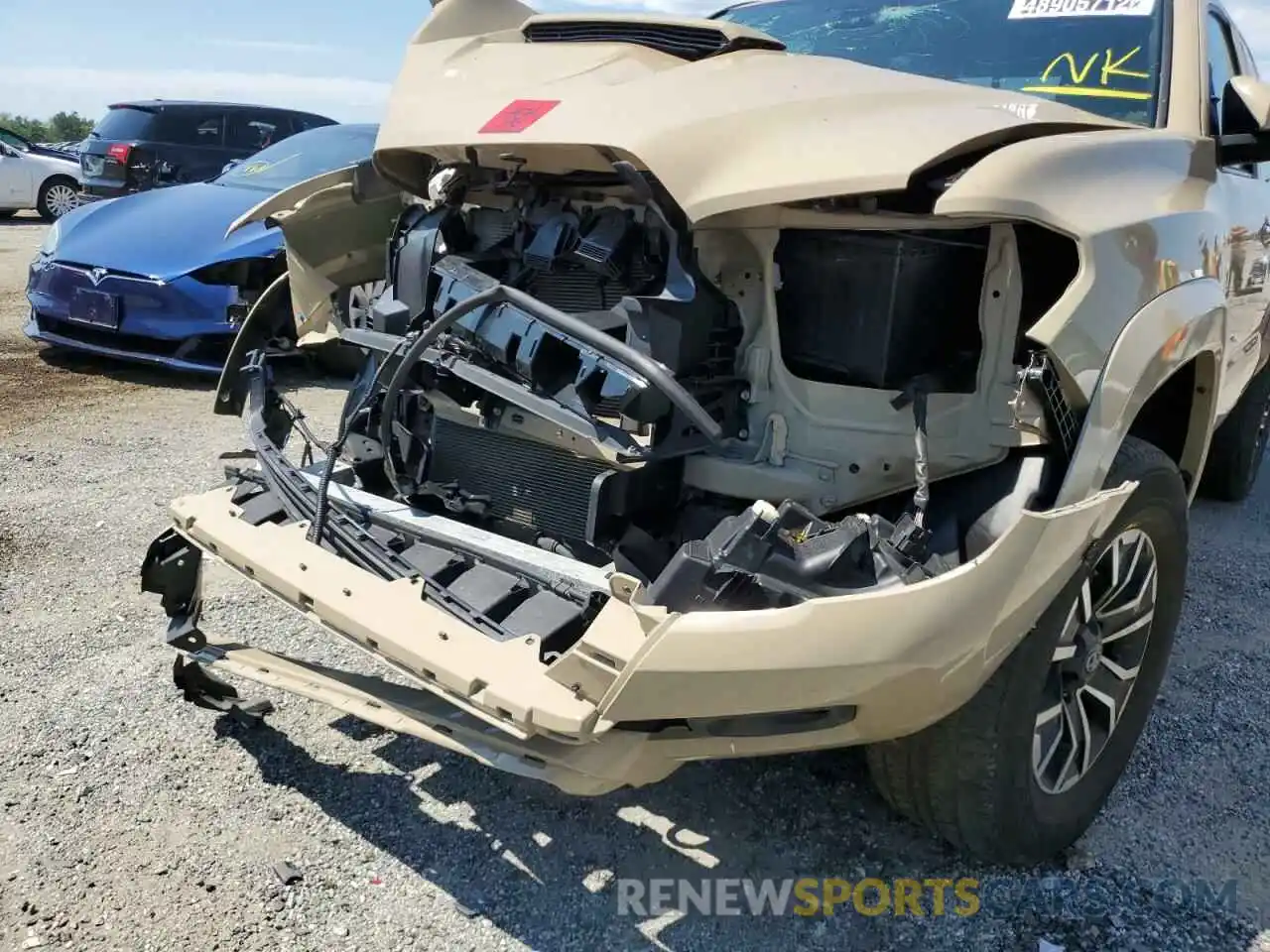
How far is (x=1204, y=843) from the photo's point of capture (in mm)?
2688

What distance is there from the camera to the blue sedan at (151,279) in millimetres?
6520

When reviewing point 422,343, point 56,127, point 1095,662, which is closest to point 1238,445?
point 1095,662

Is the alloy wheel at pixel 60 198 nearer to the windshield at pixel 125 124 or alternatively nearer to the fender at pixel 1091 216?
the windshield at pixel 125 124

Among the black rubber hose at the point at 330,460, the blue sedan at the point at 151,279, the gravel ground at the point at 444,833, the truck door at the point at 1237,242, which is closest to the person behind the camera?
the gravel ground at the point at 444,833

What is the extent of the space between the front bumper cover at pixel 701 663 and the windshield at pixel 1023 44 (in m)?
1.57

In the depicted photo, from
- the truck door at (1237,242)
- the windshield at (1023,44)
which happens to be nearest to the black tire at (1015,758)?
the truck door at (1237,242)

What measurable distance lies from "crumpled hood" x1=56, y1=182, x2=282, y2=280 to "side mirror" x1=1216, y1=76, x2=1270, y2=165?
5.11 metres

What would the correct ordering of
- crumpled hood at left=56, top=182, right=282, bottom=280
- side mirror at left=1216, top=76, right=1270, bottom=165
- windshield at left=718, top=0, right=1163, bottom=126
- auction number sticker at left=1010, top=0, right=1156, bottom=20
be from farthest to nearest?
crumpled hood at left=56, top=182, right=282, bottom=280
auction number sticker at left=1010, top=0, right=1156, bottom=20
windshield at left=718, top=0, right=1163, bottom=126
side mirror at left=1216, top=76, right=1270, bottom=165

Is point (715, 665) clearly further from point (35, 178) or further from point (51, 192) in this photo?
point (51, 192)

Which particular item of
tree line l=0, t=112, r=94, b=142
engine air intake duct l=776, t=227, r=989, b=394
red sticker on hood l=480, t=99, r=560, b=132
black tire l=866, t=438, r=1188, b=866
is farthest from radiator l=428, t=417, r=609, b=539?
tree line l=0, t=112, r=94, b=142

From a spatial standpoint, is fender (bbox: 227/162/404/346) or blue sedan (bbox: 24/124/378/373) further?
blue sedan (bbox: 24/124/378/373)

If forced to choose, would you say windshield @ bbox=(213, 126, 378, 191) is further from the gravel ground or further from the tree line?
the tree line

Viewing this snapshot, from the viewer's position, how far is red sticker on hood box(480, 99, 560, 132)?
8.38ft

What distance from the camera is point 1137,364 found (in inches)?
88.7
